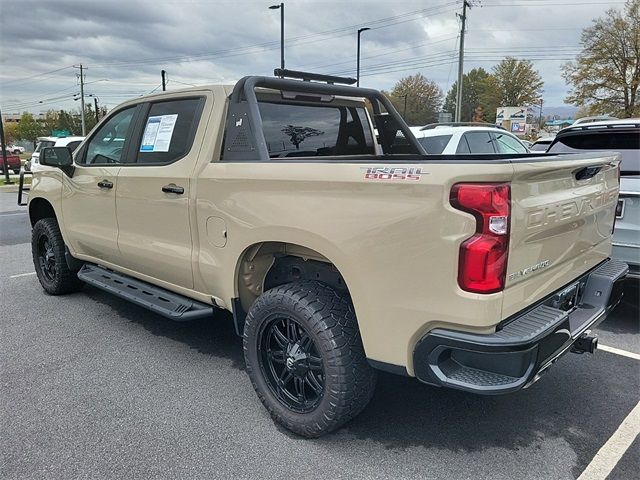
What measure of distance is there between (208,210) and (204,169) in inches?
10.8

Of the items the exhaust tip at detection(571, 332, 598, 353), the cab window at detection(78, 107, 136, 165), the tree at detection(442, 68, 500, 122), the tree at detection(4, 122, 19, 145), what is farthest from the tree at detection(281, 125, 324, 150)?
the tree at detection(4, 122, 19, 145)

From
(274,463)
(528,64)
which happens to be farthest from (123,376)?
(528,64)

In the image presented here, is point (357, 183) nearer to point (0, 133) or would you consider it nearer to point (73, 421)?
point (73, 421)

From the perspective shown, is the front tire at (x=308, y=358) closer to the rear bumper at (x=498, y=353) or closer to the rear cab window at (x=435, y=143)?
the rear bumper at (x=498, y=353)

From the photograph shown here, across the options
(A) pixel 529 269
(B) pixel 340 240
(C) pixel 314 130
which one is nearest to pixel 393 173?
(B) pixel 340 240

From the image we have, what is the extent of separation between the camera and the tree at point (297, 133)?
140 inches

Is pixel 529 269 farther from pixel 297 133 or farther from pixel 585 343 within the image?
pixel 297 133

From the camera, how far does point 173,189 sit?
343 centimetres

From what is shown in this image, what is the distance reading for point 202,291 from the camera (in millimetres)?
3439

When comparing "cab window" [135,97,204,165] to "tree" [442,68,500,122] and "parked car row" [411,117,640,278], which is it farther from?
"tree" [442,68,500,122]

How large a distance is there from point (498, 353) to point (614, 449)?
122 cm

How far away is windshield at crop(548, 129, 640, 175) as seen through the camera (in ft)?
15.4

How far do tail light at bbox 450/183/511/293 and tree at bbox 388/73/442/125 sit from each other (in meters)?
69.7

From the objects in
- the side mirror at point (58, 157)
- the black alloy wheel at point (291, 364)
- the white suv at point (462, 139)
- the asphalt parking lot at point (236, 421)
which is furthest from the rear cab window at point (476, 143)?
the black alloy wheel at point (291, 364)
